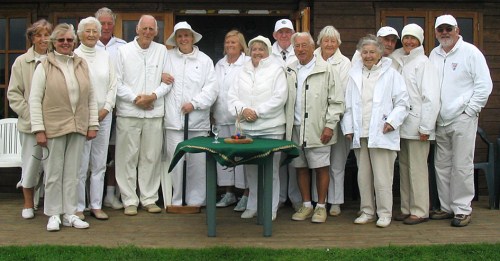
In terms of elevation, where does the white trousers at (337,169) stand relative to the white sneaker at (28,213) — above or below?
above

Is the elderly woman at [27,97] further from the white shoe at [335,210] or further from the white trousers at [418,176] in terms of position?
the white trousers at [418,176]

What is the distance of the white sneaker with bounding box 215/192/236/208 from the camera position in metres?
6.53

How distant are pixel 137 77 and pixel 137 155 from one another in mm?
760

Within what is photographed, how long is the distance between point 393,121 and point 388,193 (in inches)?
25.6

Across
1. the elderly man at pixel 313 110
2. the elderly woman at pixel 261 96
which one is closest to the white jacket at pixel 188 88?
the elderly woman at pixel 261 96

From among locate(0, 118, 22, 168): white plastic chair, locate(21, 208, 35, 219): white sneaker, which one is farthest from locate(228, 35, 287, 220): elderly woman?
locate(0, 118, 22, 168): white plastic chair

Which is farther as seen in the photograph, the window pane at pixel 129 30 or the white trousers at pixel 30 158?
the window pane at pixel 129 30

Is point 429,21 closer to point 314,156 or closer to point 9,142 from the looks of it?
point 314,156

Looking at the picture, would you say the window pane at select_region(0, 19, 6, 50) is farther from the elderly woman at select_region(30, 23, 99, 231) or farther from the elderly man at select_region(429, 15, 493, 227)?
the elderly man at select_region(429, 15, 493, 227)

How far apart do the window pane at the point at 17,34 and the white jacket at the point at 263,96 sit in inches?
121

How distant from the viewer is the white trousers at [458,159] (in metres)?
5.61

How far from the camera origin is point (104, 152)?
5.94m

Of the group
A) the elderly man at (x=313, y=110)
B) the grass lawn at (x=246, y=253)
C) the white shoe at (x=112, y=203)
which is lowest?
the grass lawn at (x=246, y=253)

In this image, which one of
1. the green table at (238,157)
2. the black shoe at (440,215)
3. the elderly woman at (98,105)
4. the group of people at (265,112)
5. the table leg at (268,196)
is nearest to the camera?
the green table at (238,157)
